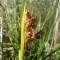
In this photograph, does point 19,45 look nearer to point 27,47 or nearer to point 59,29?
point 27,47

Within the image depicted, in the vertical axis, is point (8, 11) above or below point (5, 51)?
above

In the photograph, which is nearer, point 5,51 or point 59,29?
point 5,51

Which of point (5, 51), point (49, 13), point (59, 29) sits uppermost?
point (49, 13)

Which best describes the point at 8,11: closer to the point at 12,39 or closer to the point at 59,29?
the point at 12,39

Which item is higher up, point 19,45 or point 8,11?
point 8,11

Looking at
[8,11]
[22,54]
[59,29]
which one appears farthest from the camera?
[59,29]

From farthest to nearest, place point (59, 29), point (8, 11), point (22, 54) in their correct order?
point (59, 29) → point (8, 11) → point (22, 54)

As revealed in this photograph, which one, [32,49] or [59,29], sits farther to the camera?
[59,29]

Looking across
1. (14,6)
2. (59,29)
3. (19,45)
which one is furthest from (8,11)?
(59,29)

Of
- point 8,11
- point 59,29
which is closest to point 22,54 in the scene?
point 8,11
